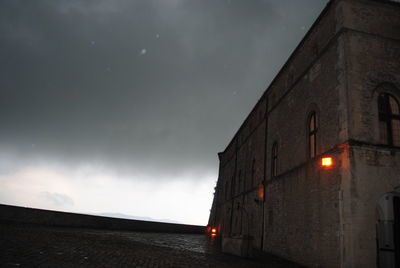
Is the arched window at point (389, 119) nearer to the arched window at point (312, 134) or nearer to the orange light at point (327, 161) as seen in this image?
the orange light at point (327, 161)

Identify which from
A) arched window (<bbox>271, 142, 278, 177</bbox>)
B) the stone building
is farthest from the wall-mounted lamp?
arched window (<bbox>271, 142, 278, 177</bbox>)

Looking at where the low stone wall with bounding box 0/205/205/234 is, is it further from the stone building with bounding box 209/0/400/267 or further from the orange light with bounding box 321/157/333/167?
the orange light with bounding box 321/157/333/167

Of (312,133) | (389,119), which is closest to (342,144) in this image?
(389,119)

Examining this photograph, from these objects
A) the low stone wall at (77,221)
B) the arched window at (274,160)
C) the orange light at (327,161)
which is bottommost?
the low stone wall at (77,221)

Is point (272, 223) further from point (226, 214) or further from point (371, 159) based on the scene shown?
point (226, 214)

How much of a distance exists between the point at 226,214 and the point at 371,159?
1992 centimetres

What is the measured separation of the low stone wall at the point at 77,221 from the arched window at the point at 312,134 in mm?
19710

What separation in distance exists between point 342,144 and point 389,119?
6.57 ft

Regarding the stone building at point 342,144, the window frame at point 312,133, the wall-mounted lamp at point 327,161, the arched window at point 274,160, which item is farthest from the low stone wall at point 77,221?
the wall-mounted lamp at point 327,161

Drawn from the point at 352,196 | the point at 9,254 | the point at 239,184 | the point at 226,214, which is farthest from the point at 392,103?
the point at 226,214

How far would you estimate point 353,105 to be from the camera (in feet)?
29.5

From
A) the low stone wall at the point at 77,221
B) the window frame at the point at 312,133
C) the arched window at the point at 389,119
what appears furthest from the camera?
the low stone wall at the point at 77,221

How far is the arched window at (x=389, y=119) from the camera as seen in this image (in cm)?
907

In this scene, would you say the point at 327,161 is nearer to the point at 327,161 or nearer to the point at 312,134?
the point at 327,161
